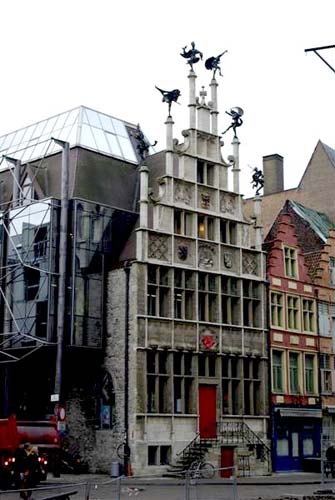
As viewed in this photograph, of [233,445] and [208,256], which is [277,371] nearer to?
[233,445]

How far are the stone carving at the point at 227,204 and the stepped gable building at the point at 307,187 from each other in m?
10.6

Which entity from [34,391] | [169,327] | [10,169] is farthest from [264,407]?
[10,169]

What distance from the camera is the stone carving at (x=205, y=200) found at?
1585 inches

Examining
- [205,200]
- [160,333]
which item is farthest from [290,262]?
[160,333]

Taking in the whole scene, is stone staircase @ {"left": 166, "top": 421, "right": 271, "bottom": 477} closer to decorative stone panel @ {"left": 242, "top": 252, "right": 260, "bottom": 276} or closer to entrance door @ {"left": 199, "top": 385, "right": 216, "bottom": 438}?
entrance door @ {"left": 199, "top": 385, "right": 216, "bottom": 438}

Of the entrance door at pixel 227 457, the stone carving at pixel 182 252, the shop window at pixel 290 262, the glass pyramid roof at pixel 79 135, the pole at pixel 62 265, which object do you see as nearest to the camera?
the pole at pixel 62 265

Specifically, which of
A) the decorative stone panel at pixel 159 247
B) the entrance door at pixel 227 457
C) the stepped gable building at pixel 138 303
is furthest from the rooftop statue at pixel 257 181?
the entrance door at pixel 227 457

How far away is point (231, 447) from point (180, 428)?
9.72 ft

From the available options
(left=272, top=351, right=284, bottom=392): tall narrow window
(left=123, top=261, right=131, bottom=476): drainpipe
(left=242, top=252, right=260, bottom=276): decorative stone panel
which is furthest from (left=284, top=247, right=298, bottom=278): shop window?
(left=123, top=261, right=131, bottom=476): drainpipe

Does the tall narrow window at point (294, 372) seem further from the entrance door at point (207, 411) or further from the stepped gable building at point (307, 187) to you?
the stepped gable building at point (307, 187)

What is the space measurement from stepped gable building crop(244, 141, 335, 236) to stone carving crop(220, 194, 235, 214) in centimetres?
1061

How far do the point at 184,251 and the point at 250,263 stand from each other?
4.47 meters

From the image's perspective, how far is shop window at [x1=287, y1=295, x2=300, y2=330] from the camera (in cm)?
4316

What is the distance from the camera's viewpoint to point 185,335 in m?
37.8
